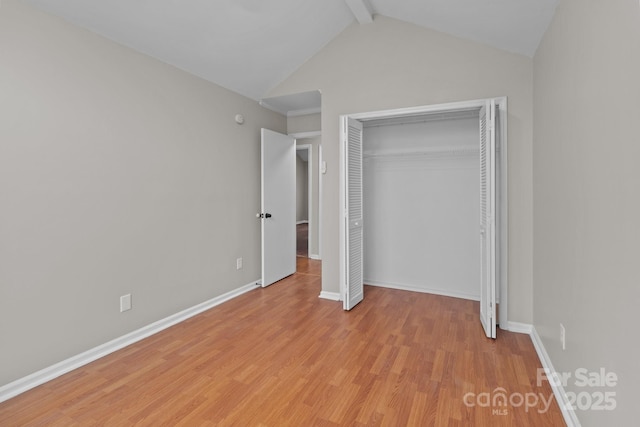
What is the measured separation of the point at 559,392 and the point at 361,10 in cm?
348

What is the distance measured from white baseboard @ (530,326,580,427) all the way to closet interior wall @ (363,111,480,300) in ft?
3.93

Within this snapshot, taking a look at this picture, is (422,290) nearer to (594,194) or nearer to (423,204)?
(423,204)

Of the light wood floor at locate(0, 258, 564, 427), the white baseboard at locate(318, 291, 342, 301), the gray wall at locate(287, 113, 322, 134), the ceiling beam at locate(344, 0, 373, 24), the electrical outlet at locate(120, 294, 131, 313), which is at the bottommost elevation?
the light wood floor at locate(0, 258, 564, 427)

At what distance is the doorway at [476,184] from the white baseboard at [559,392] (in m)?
0.35

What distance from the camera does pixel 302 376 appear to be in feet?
7.21

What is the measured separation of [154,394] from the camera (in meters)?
2.01

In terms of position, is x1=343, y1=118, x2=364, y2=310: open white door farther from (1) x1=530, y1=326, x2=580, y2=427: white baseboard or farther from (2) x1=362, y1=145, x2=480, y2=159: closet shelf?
(1) x1=530, y1=326, x2=580, y2=427: white baseboard

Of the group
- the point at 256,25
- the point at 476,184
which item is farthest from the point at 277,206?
the point at 476,184

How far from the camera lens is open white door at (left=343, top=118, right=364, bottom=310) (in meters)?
3.36

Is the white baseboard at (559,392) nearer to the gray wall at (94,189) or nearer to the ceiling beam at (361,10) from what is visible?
the gray wall at (94,189)

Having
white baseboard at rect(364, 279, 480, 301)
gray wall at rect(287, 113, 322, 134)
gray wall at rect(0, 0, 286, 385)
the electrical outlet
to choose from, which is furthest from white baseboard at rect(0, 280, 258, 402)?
gray wall at rect(287, 113, 322, 134)

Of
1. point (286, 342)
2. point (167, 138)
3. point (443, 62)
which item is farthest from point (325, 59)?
point (286, 342)

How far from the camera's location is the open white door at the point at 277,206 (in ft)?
13.7

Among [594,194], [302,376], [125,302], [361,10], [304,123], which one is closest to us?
[594,194]
